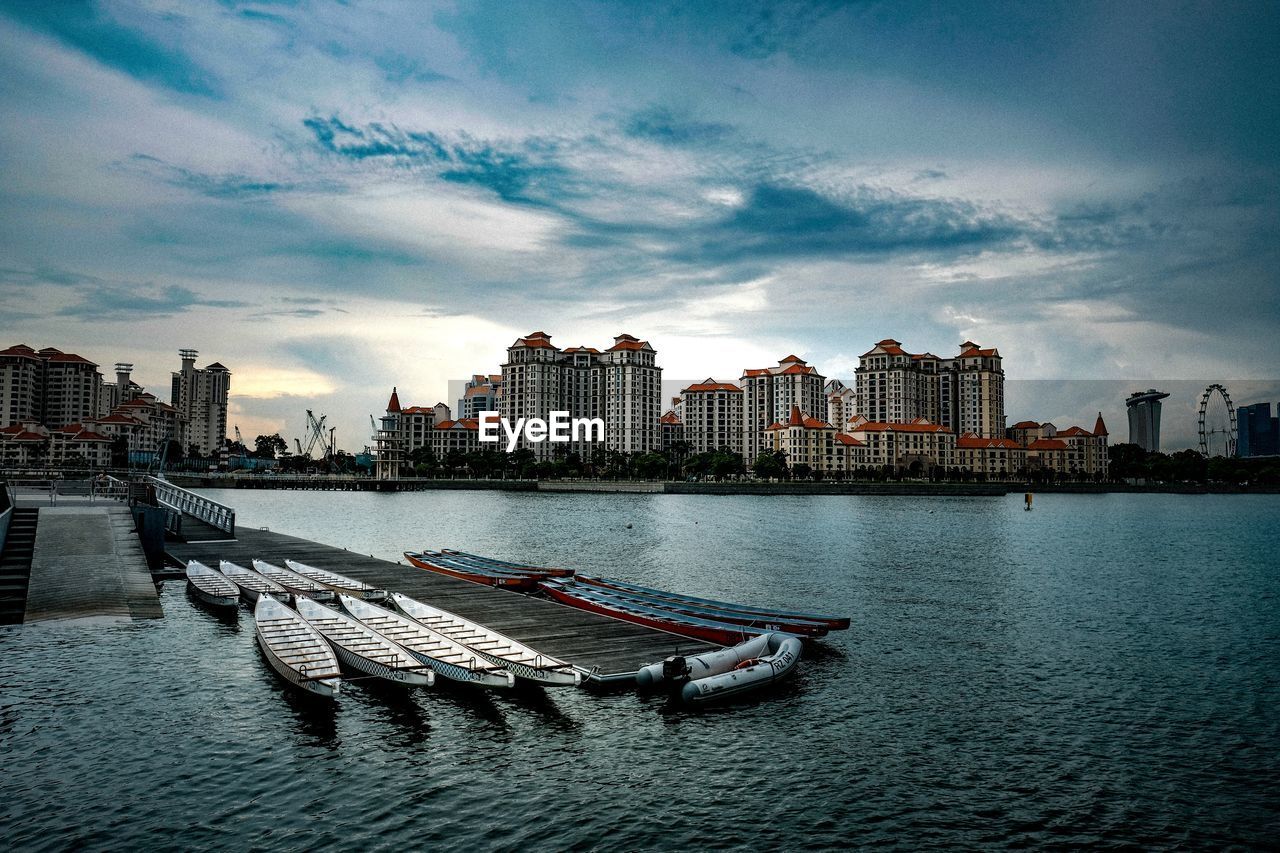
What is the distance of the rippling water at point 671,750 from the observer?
16234mm

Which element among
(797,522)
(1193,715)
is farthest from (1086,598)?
(797,522)

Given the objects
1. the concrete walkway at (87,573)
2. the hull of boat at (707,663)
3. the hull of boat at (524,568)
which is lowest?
the hull of boat at (707,663)

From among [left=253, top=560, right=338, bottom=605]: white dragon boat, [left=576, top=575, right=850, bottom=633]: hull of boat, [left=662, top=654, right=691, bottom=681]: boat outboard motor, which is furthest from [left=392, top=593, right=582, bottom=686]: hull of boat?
[left=576, top=575, right=850, bottom=633]: hull of boat

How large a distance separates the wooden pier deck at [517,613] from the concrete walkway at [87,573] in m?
5.05

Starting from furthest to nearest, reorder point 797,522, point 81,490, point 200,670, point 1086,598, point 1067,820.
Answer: point 797,522
point 81,490
point 1086,598
point 200,670
point 1067,820

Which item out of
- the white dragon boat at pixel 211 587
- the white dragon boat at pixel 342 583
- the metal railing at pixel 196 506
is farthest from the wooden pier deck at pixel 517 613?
the metal railing at pixel 196 506

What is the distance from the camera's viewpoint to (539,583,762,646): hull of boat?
1146 inches

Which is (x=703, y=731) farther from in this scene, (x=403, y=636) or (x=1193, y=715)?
(x=1193, y=715)

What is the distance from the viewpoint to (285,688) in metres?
23.8

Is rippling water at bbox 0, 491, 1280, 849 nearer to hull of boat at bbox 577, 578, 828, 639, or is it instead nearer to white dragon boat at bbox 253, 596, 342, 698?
white dragon boat at bbox 253, 596, 342, 698

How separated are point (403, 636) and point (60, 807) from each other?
10.6 meters

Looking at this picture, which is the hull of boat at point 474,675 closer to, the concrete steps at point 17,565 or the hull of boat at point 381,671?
the hull of boat at point 381,671

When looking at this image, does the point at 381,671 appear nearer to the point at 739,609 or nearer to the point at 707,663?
the point at 707,663

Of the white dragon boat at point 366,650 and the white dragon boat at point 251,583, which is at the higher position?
the white dragon boat at point 251,583
